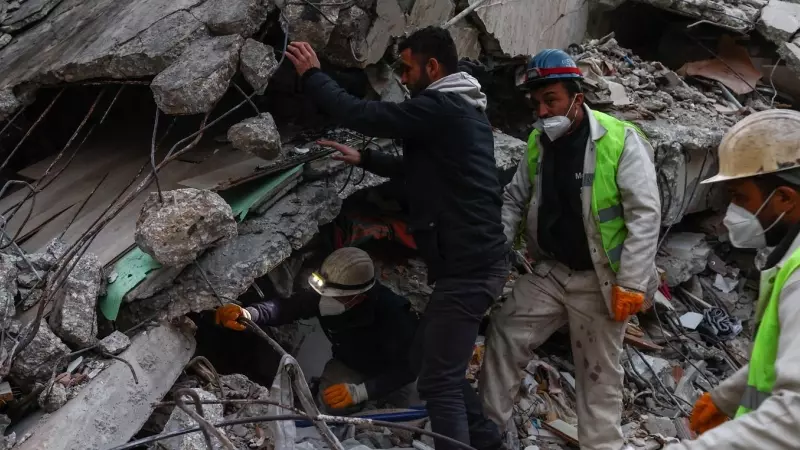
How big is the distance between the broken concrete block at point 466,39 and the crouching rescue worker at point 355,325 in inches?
66.6

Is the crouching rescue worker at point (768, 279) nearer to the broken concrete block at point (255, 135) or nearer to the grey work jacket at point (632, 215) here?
the grey work jacket at point (632, 215)

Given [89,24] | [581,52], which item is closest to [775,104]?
[581,52]

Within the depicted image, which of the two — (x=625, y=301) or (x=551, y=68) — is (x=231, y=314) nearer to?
(x=625, y=301)

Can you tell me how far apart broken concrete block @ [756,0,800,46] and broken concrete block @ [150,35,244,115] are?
218 inches

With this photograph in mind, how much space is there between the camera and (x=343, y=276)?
365 centimetres

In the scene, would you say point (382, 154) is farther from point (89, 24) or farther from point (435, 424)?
point (89, 24)

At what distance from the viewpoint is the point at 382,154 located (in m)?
3.63

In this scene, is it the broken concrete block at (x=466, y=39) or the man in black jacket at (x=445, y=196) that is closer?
the man in black jacket at (x=445, y=196)

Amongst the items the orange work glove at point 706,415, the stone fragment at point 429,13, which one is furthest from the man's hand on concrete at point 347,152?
the orange work glove at point 706,415

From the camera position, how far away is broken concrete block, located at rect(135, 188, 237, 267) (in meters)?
2.81

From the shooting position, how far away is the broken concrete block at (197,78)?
10.1ft

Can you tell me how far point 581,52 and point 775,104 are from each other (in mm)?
2148

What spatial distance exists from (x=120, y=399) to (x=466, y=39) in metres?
3.18

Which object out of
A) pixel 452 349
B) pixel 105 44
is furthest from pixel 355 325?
pixel 105 44
